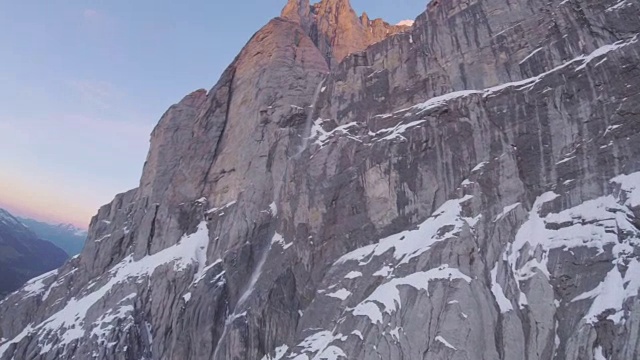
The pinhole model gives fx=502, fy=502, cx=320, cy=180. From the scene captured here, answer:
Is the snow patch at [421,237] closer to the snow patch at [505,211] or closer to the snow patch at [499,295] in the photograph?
the snow patch at [505,211]

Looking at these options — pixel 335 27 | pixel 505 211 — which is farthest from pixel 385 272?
pixel 335 27

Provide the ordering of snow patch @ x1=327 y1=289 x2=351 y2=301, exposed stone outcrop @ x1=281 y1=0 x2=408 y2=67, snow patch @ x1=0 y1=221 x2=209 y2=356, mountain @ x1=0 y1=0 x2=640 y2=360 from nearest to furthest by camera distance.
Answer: mountain @ x1=0 y1=0 x2=640 y2=360
snow patch @ x1=327 y1=289 x2=351 y2=301
snow patch @ x1=0 y1=221 x2=209 y2=356
exposed stone outcrop @ x1=281 y1=0 x2=408 y2=67

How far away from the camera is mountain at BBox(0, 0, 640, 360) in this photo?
35.1m

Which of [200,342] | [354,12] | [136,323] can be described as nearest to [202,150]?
[136,323]

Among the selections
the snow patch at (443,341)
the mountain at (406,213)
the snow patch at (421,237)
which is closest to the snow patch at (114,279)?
the mountain at (406,213)

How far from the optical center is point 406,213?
146ft

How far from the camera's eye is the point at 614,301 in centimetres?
3158

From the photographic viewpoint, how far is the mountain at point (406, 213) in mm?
35094

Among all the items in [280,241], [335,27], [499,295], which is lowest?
[499,295]

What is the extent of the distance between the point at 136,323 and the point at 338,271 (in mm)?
26752

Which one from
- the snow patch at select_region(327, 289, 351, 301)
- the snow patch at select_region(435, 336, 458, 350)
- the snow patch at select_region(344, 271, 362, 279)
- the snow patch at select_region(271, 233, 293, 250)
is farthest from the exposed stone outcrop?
the snow patch at select_region(435, 336, 458, 350)

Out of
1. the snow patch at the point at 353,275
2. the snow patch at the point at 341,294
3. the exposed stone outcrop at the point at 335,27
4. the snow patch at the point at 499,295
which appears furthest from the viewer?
the exposed stone outcrop at the point at 335,27

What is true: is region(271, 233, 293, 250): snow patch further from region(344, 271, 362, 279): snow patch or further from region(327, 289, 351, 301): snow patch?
region(327, 289, 351, 301): snow patch

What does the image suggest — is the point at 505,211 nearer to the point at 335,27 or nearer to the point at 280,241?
the point at 280,241
